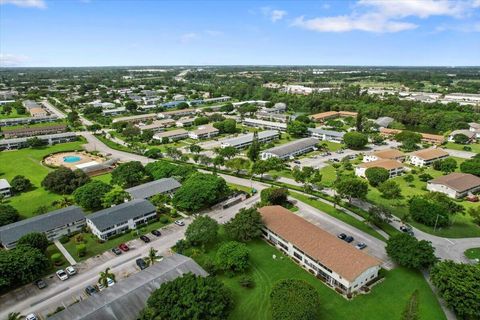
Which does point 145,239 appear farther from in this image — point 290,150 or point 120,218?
point 290,150

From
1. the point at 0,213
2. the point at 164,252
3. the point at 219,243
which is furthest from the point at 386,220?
the point at 0,213

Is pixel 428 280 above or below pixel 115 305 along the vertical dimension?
below

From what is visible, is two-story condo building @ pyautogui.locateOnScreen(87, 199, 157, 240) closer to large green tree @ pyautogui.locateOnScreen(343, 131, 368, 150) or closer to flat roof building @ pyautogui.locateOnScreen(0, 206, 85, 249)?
flat roof building @ pyautogui.locateOnScreen(0, 206, 85, 249)

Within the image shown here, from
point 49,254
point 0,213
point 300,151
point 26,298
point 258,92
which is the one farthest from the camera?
point 258,92

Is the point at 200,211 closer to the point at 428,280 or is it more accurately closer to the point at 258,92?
the point at 428,280

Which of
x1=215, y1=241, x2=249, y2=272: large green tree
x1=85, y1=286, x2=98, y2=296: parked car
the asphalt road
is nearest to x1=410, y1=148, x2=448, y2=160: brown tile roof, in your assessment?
x1=215, y1=241, x2=249, y2=272: large green tree

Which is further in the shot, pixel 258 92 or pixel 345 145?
pixel 258 92
